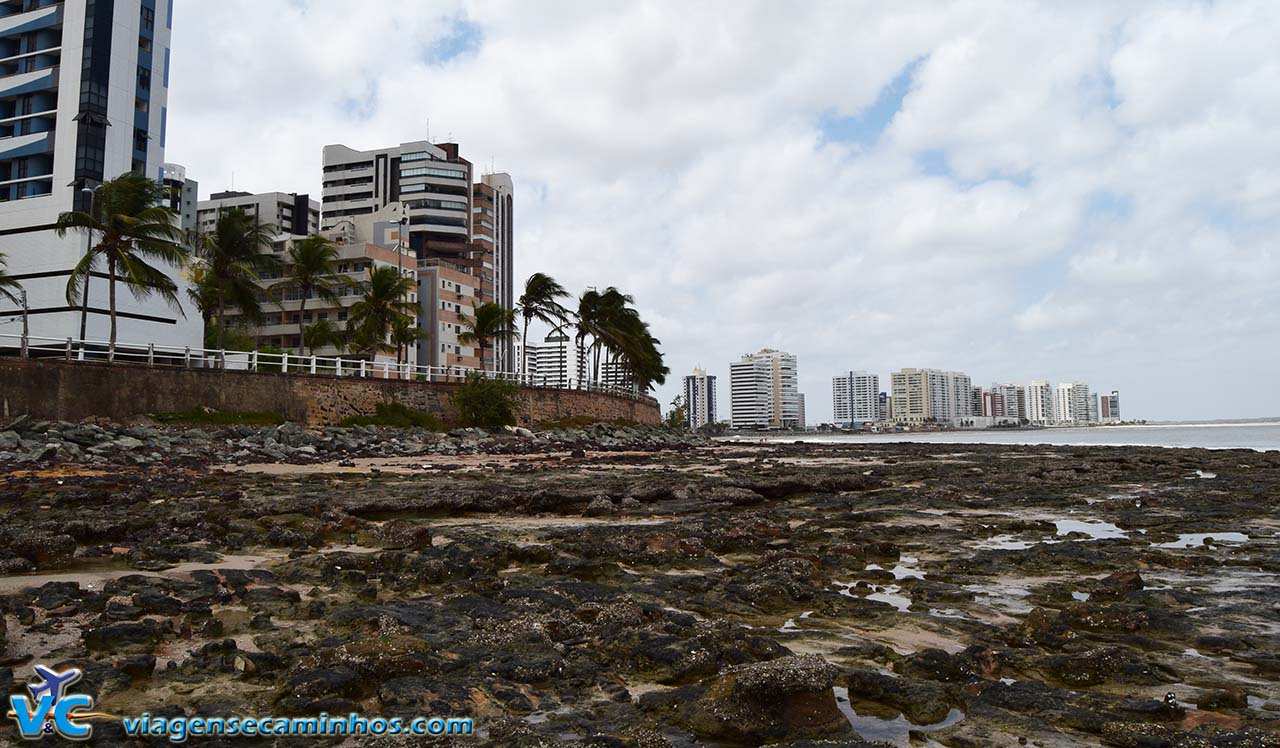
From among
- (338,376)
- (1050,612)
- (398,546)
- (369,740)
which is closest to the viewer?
(369,740)

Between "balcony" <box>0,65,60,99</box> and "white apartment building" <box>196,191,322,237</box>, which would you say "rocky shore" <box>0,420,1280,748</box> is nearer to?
"balcony" <box>0,65,60,99</box>

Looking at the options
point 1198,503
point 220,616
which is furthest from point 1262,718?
point 1198,503

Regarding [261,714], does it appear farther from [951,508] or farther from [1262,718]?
[951,508]

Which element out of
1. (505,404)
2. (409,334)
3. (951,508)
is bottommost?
(951,508)

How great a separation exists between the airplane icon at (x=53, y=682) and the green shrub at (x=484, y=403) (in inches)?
1338

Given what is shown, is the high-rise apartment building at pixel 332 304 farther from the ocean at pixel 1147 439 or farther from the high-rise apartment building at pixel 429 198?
the ocean at pixel 1147 439

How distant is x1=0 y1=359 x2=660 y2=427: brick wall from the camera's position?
24875 millimetres

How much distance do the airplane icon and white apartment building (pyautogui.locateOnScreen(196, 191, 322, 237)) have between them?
107 m

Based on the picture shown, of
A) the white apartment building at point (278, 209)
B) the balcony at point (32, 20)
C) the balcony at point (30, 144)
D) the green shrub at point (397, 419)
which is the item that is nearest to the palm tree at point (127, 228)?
the green shrub at point (397, 419)

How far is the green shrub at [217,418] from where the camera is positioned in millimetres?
27875

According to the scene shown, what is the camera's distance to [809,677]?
3.71 metres

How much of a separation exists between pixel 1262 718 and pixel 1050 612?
80.5 inches

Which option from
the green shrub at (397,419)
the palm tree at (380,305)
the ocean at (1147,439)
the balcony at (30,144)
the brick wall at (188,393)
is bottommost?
the ocean at (1147,439)

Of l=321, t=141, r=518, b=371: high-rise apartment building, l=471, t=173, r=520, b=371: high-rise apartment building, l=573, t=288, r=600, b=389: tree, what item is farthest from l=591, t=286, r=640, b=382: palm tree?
l=321, t=141, r=518, b=371: high-rise apartment building
